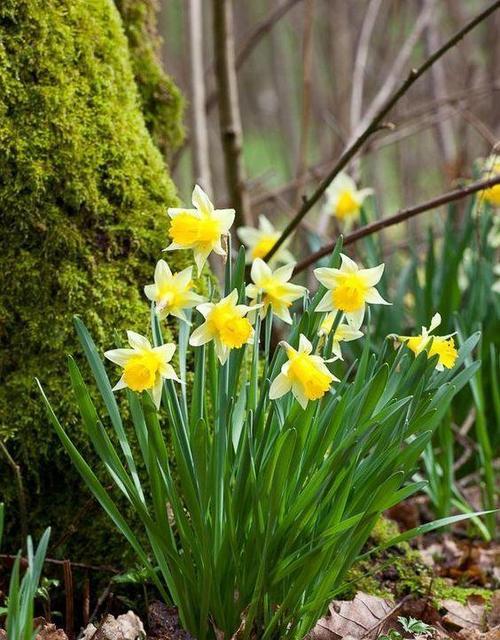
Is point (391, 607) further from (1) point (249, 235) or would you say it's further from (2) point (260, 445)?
(1) point (249, 235)

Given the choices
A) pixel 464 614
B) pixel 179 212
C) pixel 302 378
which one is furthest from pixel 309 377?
pixel 464 614

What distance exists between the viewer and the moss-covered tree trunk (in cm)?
163

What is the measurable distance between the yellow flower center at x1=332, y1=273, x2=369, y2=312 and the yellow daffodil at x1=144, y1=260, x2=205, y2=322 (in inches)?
9.0

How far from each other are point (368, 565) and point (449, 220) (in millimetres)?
1279

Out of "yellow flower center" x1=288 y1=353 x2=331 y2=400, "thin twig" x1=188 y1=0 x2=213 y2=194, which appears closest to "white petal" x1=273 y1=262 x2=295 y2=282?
"yellow flower center" x1=288 y1=353 x2=331 y2=400

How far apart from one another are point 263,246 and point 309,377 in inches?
45.4

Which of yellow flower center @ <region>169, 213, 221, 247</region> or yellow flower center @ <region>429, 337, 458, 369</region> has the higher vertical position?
yellow flower center @ <region>169, 213, 221, 247</region>

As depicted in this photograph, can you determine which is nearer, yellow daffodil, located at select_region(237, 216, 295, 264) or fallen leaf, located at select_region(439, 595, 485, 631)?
fallen leaf, located at select_region(439, 595, 485, 631)

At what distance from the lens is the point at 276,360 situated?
138 cm

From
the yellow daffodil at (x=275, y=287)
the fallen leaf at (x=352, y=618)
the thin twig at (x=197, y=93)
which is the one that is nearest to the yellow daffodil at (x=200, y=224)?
the yellow daffodil at (x=275, y=287)

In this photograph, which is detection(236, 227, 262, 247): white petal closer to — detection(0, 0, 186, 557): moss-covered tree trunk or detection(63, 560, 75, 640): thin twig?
detection(0, 0, 186, 557): moss-covered tree trunk

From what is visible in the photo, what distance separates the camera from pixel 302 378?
4.10 ft

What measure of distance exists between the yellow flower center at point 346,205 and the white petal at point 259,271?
1367 millimetres

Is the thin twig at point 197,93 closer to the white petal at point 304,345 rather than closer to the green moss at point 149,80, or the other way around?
the green moss at point 149,80
